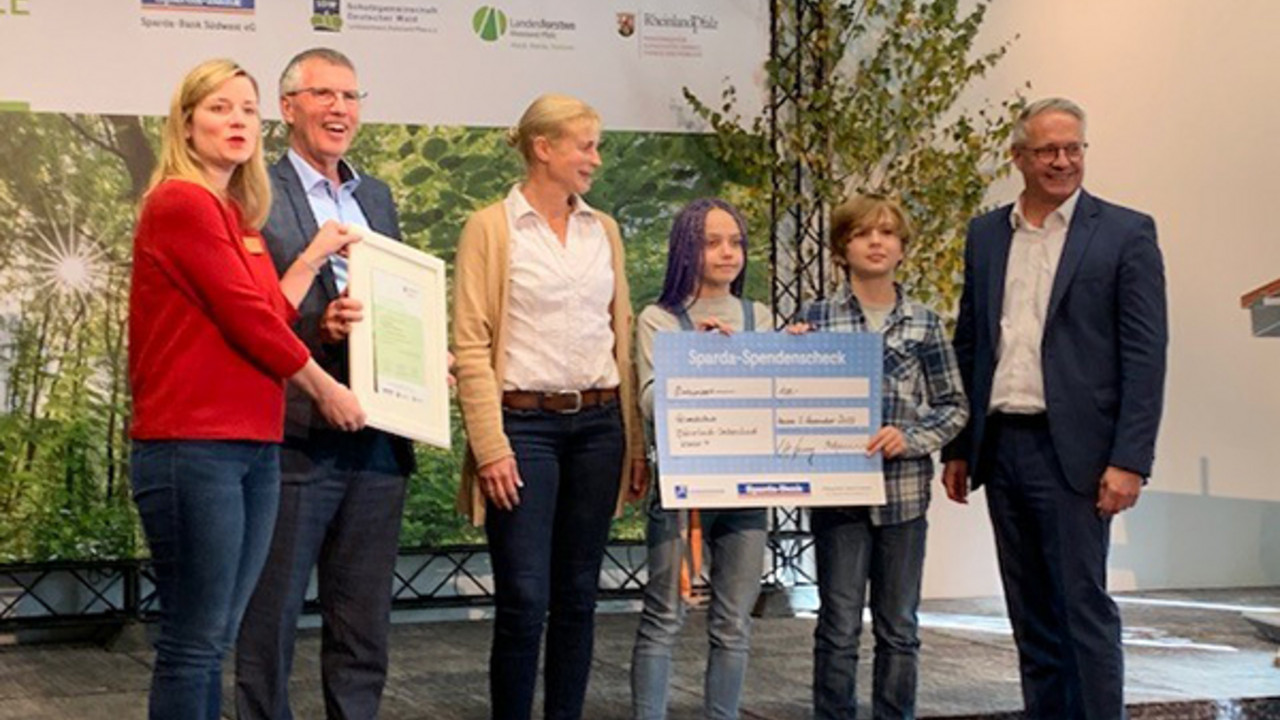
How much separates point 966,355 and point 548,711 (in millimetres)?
1408

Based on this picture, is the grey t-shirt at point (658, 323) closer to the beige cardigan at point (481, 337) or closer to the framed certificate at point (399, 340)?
the beige cardigan at point (481, 337)

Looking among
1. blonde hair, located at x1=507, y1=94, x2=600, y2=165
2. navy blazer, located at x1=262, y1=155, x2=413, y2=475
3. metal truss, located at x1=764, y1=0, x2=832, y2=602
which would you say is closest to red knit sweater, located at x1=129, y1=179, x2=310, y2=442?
navy blazer, located at x1=262, y1=155, x2=413, y2=475

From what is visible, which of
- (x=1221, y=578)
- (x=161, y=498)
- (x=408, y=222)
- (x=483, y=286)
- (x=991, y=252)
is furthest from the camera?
(x=1221, y=578)

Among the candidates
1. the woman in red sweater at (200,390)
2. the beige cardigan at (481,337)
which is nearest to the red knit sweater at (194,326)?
the woman in red sweater at (200,390)

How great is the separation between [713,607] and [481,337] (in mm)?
915

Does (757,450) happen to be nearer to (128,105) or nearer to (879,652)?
(879,652)

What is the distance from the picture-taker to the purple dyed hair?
15.1 ft

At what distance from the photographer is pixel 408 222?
721cm

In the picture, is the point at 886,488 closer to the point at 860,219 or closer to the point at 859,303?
the point at 859,303

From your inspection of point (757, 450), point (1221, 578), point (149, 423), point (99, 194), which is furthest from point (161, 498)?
point (1221, 578)

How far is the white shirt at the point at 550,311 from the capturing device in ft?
14.3

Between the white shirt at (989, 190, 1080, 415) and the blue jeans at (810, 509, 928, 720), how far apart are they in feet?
1.37

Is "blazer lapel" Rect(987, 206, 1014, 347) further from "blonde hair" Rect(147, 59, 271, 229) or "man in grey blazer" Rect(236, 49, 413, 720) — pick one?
"blonde hair" Rect(147, 59, 271, 229)

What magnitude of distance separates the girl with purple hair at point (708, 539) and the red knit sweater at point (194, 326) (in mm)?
1348
